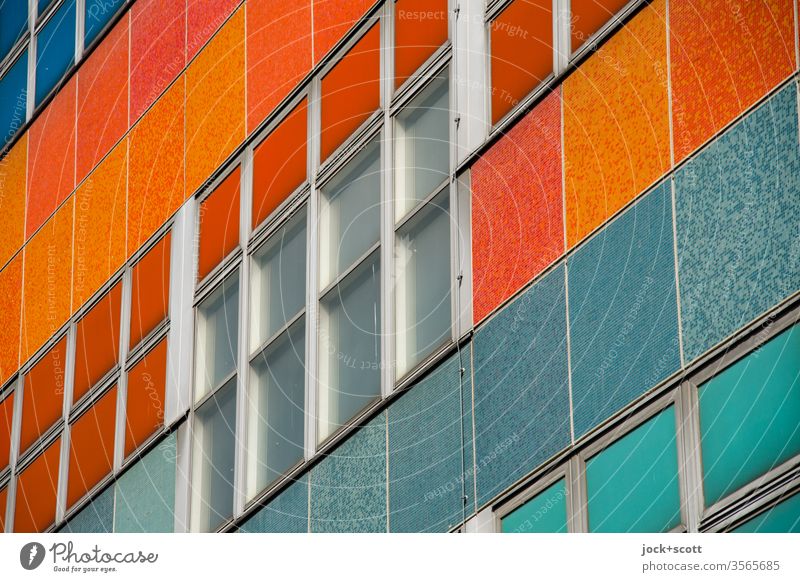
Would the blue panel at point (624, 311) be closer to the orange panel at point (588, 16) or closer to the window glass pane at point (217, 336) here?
the orange panel at point (588, 16)

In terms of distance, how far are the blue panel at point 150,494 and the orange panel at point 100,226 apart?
6.41ft

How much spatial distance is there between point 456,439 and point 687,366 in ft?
6.65

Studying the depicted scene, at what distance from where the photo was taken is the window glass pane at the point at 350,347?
13.3 meters

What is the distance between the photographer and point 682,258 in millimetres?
10523

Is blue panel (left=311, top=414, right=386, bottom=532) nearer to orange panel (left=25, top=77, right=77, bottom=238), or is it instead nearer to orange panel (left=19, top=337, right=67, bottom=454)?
orange panel (left=19, top=337, right=67, bottom=454)

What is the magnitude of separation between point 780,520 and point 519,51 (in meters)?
3.72

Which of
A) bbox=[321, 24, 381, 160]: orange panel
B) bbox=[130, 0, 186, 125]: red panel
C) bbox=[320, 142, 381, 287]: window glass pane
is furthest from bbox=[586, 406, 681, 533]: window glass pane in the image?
bbox=[130, 0, 186, 125]: red panel

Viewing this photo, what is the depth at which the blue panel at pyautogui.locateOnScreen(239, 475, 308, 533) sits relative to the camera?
527 inches

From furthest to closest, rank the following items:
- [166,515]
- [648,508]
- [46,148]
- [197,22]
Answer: [46,148]
[197,22]
[166,515]
[648,508]

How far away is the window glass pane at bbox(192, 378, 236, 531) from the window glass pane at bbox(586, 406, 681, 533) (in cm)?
416

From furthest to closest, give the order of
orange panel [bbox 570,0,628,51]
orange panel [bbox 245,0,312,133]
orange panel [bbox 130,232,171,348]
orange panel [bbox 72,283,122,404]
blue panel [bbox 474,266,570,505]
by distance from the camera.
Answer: orange panel [bbox 72,283,122,404], orange panel [bbox 130,232,171,348], orange panel [bbox 245,0,312,133], orange panel [bbox 570,0,628,51], blue panel [bbox 474,266,570,505]

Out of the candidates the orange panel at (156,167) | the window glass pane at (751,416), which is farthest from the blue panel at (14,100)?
the window glass pane at (751,416)

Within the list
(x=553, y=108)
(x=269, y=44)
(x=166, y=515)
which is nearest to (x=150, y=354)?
(x=166, y=515)
